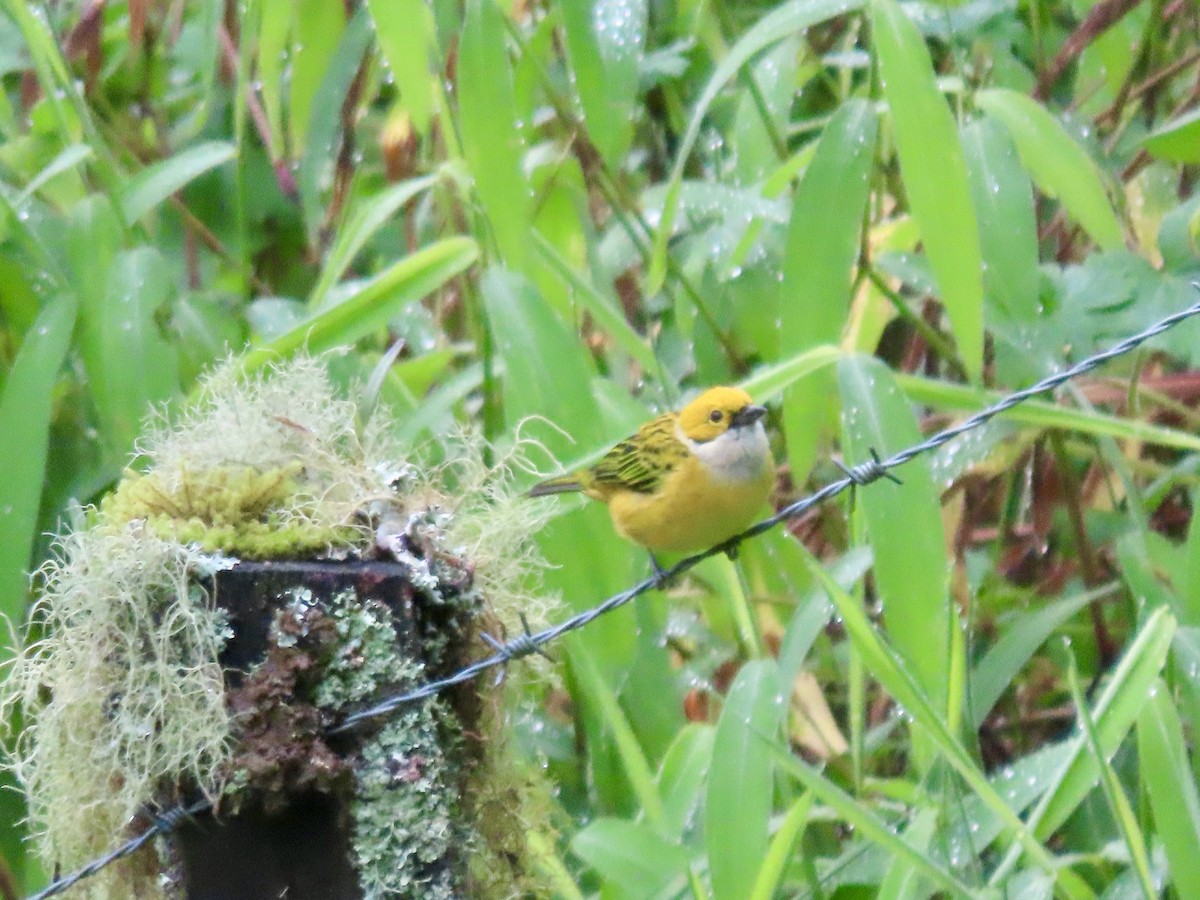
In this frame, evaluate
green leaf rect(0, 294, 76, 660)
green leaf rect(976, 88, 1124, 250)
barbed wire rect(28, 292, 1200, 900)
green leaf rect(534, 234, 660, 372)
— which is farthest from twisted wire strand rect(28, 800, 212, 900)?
green leaf rect(976, 88, 1124, 250)

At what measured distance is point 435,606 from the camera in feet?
5.23

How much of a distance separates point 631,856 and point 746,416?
86 cm

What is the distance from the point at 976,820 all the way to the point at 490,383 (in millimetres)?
1136

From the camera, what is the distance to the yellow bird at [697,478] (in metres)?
2.56

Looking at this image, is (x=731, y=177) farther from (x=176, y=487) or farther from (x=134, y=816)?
(x=134, y=816)

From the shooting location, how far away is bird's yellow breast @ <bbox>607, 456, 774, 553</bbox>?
2.56 metres

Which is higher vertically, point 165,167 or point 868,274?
point 165,167

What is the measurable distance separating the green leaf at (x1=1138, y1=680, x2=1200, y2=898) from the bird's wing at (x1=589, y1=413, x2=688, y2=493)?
1.04 metres

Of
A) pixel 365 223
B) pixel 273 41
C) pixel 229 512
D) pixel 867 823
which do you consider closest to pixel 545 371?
pixel 365 223

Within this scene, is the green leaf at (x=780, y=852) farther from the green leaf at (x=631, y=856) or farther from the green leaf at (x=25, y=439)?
the green leaf at (x=25, y=439)

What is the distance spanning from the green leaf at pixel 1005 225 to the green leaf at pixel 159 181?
1.45 metres

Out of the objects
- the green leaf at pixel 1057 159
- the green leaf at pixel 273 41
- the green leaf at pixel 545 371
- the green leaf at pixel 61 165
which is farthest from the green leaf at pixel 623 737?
the green leaf at pixel 273 41

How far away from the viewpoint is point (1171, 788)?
185 centimetres

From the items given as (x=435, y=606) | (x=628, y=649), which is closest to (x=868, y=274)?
(x=628, y=649)
